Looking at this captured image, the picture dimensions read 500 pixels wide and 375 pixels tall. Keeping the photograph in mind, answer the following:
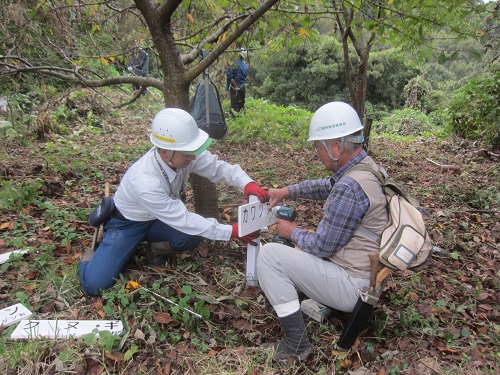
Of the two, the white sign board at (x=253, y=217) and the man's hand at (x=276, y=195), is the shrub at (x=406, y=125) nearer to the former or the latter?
the man's hand at (x=276, y=195)

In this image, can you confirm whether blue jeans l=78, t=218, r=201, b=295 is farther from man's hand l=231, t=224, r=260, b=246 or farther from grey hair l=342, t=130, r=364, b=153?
grey hair l=342, t=130, r=364, b=153

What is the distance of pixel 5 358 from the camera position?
213 cm

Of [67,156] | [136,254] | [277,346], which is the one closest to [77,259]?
[136,254]

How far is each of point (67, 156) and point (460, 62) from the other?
31.7 meters

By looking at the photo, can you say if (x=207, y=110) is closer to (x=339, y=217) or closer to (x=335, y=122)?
(x=335, y=122)

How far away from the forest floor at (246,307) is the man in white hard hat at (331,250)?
13.0 inches

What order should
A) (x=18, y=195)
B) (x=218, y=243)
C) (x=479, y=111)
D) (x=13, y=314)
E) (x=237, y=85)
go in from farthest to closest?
(x=237, y=85), (x=479, y=111), (x=18, y=195), (x=218, y=243), (x=13, y=314)

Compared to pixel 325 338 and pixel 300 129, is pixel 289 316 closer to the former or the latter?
pixel 325 338

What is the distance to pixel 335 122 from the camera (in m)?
2.29

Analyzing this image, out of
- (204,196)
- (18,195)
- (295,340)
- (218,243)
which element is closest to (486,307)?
(295,340)

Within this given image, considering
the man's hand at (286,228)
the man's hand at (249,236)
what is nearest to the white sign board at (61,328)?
the man's hand at (249,236)

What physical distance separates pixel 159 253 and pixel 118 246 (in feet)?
1.27

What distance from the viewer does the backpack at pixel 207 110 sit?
3.40 metres

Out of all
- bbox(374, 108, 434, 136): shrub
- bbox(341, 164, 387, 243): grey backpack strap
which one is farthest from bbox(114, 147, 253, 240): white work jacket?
bbox(374, 108, 434, 136): shrub
